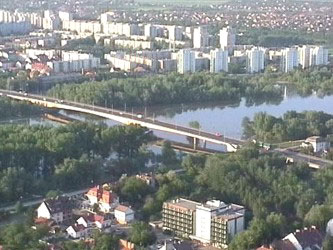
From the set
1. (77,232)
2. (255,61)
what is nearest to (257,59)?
(255,61)

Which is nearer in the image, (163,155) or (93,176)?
(93,176)

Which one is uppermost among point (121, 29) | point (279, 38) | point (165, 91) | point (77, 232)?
point (121, 29)

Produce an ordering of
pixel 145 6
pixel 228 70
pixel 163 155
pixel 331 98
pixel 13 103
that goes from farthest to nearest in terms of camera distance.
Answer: pixel 145 6 → pixel 228 70 → pixel 331 98 → pixel 13 103 → pixel 163 155

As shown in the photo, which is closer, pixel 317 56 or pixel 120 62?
pixel 120 62

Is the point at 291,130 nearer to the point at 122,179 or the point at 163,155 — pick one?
the point at 163,155

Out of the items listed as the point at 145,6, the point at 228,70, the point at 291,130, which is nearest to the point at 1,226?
the point at 291,130

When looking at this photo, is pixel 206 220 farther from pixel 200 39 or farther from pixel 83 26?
pixel 83 26

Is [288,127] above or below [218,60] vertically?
below
